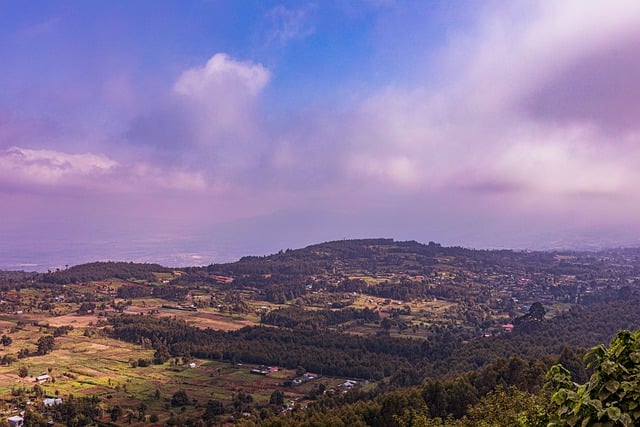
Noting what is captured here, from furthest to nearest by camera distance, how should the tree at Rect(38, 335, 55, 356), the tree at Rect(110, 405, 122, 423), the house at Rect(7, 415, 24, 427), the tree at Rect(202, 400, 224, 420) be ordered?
the tree at Rect(38, 335, 55, 356)
the tree at Rect(202, 400, 224, 420)
the tree at Rect(110, 405, 122, 423)
the house at Rect(7, 415, 24, 427)

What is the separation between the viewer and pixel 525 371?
120 ft

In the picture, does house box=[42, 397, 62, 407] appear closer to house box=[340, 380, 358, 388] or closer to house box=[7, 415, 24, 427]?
house box=[7, 415, 24, 427]

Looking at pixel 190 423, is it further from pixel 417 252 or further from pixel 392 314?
pixel 417 252

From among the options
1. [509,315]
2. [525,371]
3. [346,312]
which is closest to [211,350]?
[346,312]

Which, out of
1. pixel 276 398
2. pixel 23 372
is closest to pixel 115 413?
pixel 276 398

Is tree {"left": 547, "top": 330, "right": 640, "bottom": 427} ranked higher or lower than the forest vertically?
higher

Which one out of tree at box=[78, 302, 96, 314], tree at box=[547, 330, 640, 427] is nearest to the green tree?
tree at box=[78, 302, 96, 314]

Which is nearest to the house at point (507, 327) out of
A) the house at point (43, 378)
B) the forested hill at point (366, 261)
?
the forested hill at point (366, 261)

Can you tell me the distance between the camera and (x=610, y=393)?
523 centimetres

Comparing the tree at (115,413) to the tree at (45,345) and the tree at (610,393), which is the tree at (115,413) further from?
the tree at (610,393)

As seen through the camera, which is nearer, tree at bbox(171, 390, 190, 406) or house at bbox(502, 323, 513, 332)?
tree at bbox(171, 390, 190, 406)

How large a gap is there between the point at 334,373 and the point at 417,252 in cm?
13390

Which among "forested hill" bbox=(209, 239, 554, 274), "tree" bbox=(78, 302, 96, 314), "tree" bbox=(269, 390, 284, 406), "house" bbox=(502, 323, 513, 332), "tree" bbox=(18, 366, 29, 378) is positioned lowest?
"house" bbox=(502, 323, 513, 332)

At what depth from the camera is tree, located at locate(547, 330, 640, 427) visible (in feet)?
16.2
